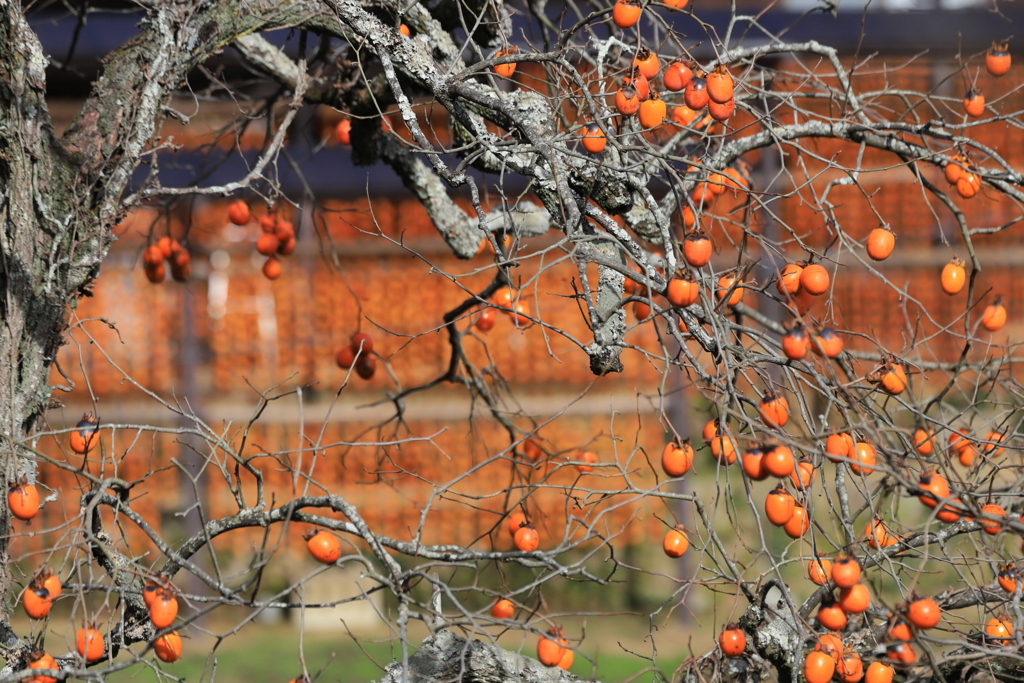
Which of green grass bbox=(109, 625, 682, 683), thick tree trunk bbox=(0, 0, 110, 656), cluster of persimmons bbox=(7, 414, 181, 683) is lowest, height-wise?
green grass bbox=(109, 625, 682, 683)

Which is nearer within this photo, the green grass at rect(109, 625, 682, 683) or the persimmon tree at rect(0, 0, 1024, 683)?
the persimmon tree at rect(0, 0, 1024, 683)

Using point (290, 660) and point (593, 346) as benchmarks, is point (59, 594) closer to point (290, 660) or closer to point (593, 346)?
point (593, 346)

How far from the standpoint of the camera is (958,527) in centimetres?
224

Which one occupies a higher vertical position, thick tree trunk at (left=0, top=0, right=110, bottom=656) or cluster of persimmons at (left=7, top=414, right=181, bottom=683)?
thick tree trunk at (left=0, top=0, right=110, bottom=656)

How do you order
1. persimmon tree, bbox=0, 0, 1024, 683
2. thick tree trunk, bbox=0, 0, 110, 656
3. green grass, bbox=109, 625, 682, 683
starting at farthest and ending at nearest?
green grass, bbox=109, 625, 682, 683
thick tree trunk, bbox=0, 0, 110, 656
persimmon tree, bbox=0, 0, 1024, 683

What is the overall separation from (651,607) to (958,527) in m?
4.80

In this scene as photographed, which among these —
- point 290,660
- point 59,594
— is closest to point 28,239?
point 59,594

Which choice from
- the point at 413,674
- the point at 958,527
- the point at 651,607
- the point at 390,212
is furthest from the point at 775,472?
the point at 390,212

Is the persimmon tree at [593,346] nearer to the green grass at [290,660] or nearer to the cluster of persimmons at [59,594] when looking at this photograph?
the cluster of persimmons at [59,594]

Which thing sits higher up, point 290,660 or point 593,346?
point 593,346

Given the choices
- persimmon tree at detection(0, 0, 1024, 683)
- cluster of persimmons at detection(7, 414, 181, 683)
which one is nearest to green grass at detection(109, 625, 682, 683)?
persimmon tree at detection(0, 0, 1024, 683)

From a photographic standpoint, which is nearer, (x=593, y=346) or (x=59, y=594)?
(x=593, y=346)

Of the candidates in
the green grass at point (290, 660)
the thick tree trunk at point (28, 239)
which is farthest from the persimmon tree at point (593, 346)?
the green grass at point (290, 660)

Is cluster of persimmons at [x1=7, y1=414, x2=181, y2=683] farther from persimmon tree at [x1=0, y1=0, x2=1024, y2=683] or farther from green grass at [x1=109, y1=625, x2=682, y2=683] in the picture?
green grass at [x1=109, y1=625, x2=682, y2=683]
